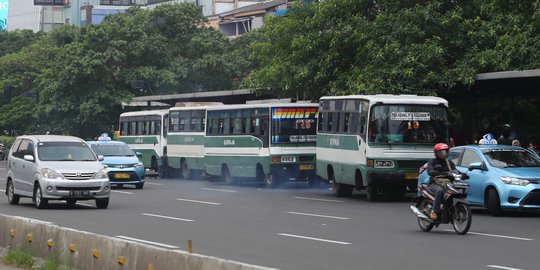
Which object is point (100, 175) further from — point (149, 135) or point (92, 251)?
point (149, 135)

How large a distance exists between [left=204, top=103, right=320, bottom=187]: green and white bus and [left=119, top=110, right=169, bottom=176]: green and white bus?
9.23m

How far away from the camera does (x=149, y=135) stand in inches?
1962

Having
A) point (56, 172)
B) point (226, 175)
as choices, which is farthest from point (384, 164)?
point (226, 175)

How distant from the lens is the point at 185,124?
45.3m

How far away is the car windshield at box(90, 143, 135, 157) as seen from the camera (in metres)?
35.6

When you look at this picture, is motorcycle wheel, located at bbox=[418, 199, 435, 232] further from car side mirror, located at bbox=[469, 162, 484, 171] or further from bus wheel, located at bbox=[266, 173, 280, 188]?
bus wheel, located at bbox=[266, 173, 280, 188]

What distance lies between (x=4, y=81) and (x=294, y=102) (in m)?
51.4

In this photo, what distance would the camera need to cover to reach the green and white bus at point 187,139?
4356cm

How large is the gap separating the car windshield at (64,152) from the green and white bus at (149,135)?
21909mm

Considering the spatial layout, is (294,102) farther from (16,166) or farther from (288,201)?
(16,166)

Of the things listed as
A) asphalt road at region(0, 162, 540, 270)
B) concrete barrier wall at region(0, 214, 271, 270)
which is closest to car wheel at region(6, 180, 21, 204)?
asphalt road at region(0, 162, 540, 270)

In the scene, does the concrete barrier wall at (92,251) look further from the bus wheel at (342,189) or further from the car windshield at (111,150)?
the car windshield at (111,150)

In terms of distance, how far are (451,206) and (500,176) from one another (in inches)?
171

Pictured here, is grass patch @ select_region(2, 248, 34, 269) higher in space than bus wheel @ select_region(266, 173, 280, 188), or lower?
lower
